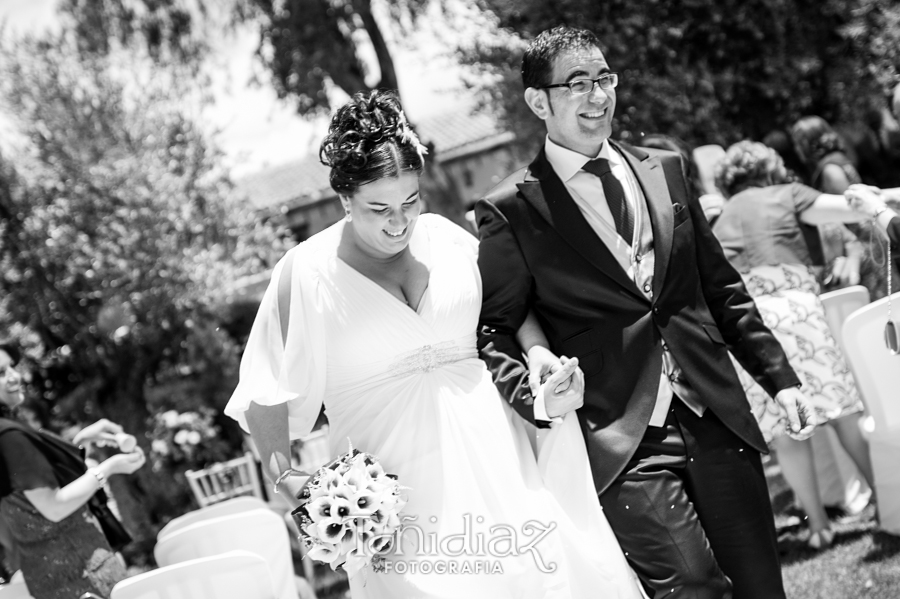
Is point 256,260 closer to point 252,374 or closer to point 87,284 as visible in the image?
point 87,284

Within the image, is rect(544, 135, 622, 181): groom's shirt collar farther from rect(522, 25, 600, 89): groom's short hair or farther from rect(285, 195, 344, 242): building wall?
rect(285, 195, 344, 242): building wall

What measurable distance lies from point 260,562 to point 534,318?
55.0 inches

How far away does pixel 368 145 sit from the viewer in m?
2.75

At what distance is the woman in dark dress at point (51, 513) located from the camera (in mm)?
3969

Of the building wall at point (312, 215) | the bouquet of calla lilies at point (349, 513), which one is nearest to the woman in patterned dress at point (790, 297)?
the bouquet of calla lilies at point (349, 513)

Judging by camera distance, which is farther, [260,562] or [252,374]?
[260,562]

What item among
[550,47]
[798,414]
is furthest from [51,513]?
[798,414]

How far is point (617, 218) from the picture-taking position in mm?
2928

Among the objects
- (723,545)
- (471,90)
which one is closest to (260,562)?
(723,545)

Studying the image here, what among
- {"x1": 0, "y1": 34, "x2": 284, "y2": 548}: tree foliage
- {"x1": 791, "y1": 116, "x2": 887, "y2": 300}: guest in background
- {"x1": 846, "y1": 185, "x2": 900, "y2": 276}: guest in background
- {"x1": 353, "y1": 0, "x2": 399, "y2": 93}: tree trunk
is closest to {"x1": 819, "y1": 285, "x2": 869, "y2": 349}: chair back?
{"x1": 791, "y1": 116, "x2": 887, "y2": 300}: guest in background

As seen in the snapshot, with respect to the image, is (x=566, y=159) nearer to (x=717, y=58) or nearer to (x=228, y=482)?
(x=228, y=482)

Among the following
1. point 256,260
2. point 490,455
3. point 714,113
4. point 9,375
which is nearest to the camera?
point 490,455

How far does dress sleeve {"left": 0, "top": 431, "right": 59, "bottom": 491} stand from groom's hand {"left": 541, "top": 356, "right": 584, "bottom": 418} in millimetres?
2578

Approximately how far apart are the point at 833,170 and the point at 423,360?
3.98 metres
